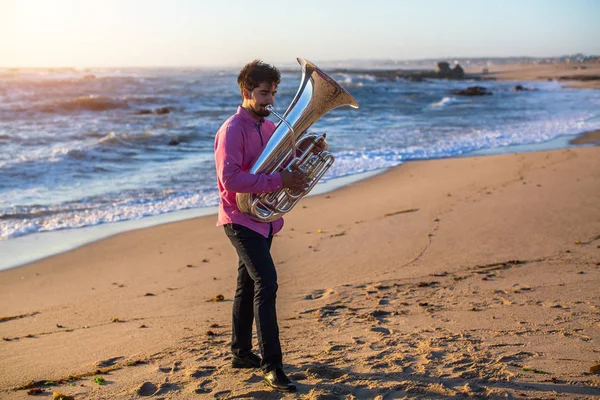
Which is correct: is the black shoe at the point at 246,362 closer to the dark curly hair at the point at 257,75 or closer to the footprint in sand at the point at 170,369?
the footprint in sand at the point at 170,369

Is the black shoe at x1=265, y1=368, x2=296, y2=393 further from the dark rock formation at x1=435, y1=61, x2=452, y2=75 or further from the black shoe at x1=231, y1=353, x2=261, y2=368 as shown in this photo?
the dark rock formation at x1=435, y1=61, x2=452, y2=75

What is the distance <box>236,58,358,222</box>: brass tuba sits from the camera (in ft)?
11.4

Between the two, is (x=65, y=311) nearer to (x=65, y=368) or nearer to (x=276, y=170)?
(x=65, y=368)

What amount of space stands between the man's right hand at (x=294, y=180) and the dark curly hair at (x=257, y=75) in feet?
1.68

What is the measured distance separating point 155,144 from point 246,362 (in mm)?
14368

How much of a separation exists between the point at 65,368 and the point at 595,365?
326cm

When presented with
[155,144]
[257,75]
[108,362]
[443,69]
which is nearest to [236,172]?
[257,75]

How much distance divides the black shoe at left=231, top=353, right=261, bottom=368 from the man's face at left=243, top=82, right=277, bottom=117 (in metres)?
1.51

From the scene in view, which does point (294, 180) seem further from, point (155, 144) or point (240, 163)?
point (155, 144)

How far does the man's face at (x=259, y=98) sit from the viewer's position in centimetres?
341

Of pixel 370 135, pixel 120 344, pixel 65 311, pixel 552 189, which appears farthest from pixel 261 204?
pixel 370 135

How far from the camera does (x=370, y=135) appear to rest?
62.3 ft

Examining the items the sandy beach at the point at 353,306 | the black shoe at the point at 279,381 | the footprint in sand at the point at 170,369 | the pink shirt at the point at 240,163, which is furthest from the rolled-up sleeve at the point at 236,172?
the footprint in sand at the point at 170,369

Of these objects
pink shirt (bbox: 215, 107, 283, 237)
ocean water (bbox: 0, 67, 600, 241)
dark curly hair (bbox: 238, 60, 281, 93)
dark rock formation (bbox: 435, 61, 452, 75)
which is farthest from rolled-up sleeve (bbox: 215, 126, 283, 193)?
dark rock formation (bbox: 435, 61, 452, 75)
